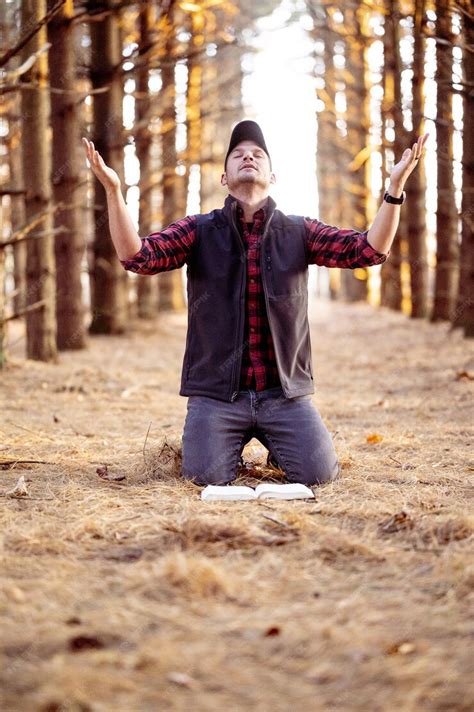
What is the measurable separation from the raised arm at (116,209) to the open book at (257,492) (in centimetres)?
133

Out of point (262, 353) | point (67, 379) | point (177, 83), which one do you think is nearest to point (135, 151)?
point (177, 83)

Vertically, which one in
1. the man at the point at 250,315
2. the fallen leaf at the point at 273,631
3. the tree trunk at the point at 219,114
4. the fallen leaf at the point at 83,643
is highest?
the tree trunk at the point at 219,114

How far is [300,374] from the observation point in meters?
4.60

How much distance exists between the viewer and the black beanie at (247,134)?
4.67m

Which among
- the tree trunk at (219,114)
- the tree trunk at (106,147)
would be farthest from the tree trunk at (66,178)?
the tree trunk at (219,114)

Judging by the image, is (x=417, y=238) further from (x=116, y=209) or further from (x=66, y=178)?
(x=116, y=209)

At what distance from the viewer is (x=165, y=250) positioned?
4.43 m

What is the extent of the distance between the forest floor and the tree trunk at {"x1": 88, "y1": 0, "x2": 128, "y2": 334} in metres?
7.25

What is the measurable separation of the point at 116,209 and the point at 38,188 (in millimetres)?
5173

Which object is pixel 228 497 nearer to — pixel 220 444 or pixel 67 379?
pixel 220 444

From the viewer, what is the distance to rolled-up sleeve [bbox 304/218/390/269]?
171 inches

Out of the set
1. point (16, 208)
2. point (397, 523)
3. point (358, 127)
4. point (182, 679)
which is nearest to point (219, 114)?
point (358, 127)

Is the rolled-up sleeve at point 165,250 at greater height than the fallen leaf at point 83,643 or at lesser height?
greater

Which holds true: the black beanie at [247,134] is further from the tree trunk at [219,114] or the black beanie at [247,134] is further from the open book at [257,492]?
the tree trunk at [219,114]
